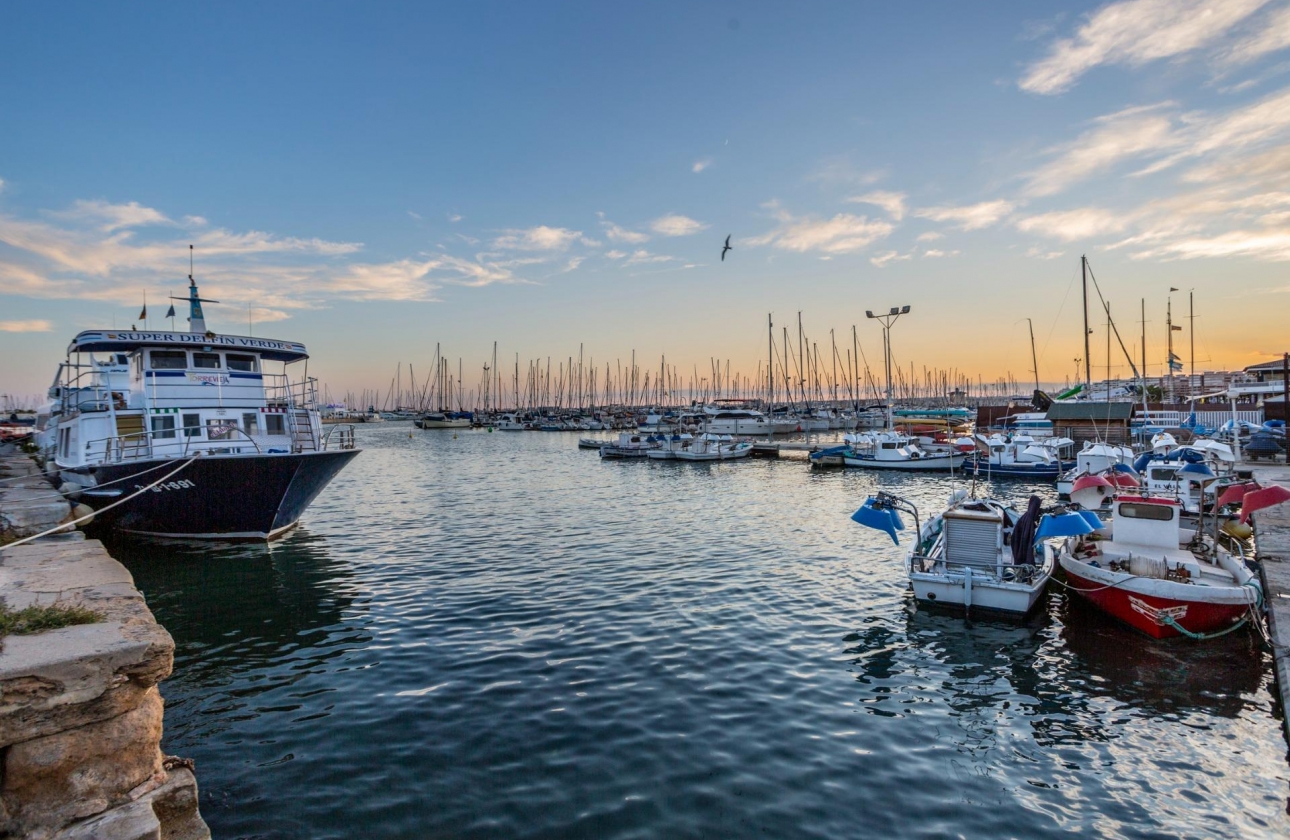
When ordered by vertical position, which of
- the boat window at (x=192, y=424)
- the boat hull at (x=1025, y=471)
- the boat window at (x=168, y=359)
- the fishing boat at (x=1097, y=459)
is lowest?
the boat hull at (x=1025, y=471)

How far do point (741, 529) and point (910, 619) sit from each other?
34.7ft

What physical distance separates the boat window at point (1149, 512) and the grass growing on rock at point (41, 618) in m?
18.3

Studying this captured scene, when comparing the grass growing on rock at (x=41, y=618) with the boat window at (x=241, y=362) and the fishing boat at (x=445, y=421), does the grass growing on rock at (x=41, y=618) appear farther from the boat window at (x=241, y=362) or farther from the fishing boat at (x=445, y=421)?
the fishing boat at (x=445, y=421)

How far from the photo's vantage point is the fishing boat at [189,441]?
19.3 m

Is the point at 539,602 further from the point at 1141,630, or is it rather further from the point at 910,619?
the point at 1141,630

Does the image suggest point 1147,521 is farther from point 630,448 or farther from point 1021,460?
point 630,448

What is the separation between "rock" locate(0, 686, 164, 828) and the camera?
4.52 metres

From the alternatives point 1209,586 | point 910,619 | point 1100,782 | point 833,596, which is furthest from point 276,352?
point 1209,586

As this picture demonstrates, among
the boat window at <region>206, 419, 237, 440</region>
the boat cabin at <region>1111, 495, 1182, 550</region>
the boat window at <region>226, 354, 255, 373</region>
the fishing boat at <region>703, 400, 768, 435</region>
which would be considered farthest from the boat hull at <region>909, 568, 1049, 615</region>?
the fishing boat at <region>703, 400, 768, 435</region>

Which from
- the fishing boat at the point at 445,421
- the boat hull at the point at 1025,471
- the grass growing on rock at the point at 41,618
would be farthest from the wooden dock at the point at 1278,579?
the fishing boat at the point at 445,421

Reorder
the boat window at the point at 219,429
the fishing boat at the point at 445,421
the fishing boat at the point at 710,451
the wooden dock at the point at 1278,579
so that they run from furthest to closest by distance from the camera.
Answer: the fishing boat at the point at 445,421 < the fishing boat at the point at 710,451 < the boat window at the point at 219,429 < the wooden dock at the point at 1278,579

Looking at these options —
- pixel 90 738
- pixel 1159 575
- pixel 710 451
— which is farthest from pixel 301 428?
pixel 710 451

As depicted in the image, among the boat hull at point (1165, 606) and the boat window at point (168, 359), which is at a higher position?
the boat window at point (168, 359)

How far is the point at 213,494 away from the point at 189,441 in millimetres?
1807
